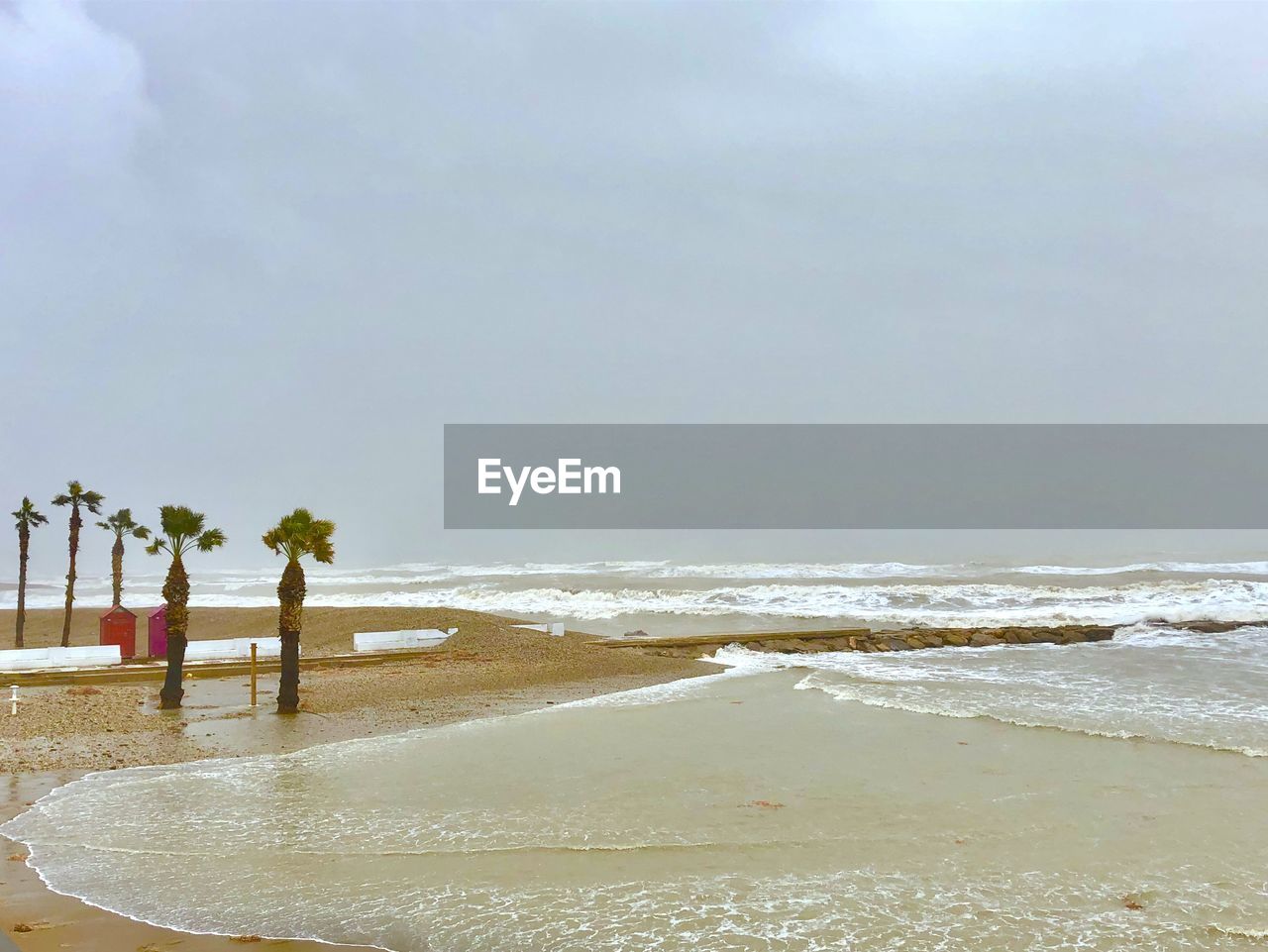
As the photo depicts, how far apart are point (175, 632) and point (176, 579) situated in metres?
1.09

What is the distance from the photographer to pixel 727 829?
29.7 feet

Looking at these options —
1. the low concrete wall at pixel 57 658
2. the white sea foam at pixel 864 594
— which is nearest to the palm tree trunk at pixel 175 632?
the low concrete wall at pixel 57 658

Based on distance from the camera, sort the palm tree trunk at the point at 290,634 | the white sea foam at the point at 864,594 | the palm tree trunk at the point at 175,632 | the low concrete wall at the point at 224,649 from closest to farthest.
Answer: the palm tree trunk at the point at 290,634
the palm tree trunk at the point at 175,632
the low concrete wall at the point at 224,649
the white sea foam at the point at 864,594

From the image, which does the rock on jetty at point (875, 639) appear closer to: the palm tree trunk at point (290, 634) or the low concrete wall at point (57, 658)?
the palm tree trunk at point (290, 634)

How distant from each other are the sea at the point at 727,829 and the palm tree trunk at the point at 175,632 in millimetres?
5867

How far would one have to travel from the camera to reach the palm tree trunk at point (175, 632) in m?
17.7

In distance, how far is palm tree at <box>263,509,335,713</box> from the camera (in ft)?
58.1

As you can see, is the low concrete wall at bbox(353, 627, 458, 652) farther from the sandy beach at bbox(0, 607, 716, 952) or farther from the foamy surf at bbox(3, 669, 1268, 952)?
the foamy surf at bbox(3, 669, 1268, 952)

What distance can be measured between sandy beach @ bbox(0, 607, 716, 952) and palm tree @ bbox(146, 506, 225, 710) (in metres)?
0.57

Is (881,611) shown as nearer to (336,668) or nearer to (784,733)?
(336,668)

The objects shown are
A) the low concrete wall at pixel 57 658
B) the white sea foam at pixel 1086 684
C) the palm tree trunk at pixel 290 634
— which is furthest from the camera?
the low concrete wall at pixel 57 658

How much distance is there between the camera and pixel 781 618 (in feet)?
136

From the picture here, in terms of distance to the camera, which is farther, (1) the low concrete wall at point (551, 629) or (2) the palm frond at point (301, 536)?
(1) the low concrete wall at point (551, 629)

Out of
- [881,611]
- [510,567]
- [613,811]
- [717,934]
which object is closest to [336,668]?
[613,811]
